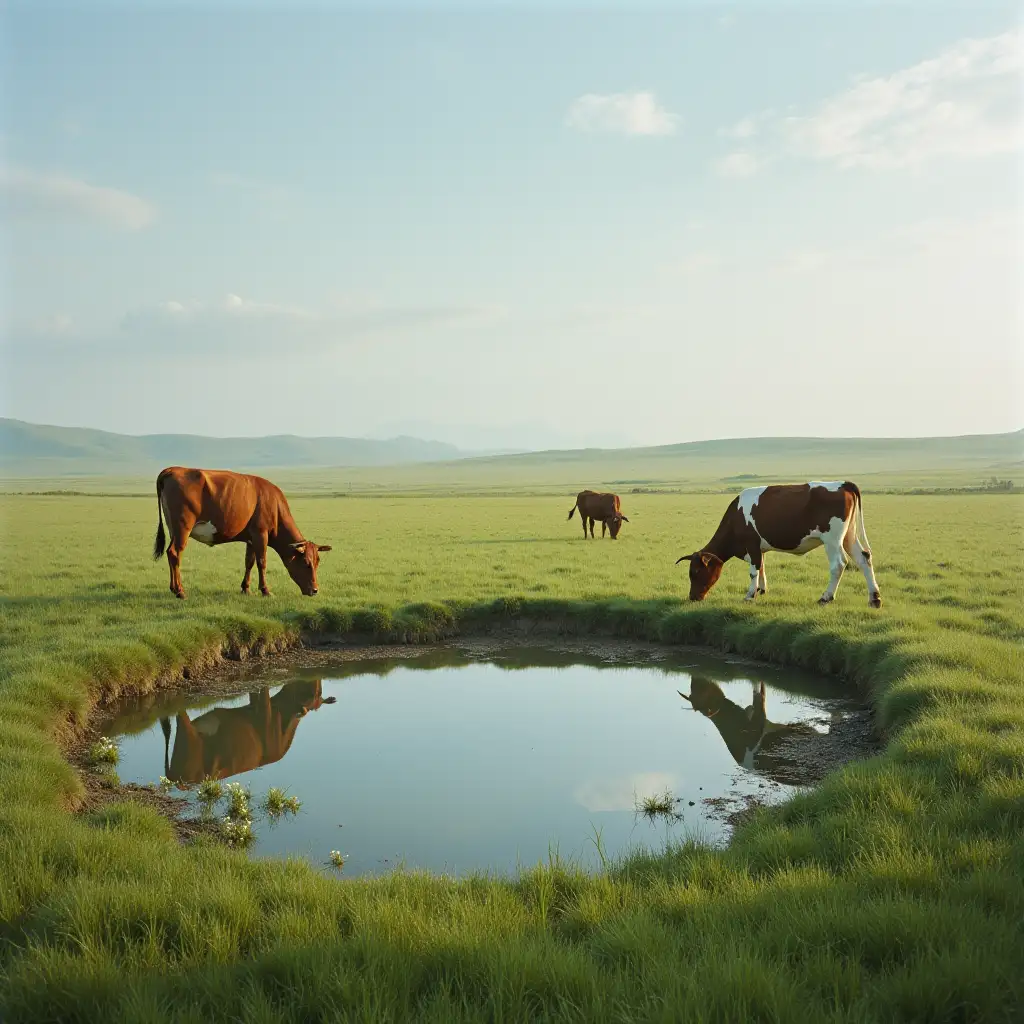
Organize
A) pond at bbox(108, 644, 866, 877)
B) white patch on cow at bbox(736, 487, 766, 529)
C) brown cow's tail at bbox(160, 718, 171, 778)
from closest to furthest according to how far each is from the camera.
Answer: pond at bbox(108, 644, 866, 877) → brown cow's tail at bbox(160, 718, 171, 778) → white patch on cow at bbox(736, 487, 766, 529)

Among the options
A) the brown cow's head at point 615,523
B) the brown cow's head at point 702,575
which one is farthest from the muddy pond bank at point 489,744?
the brown cow's head at point 615,523

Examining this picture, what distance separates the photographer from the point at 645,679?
39.3ft

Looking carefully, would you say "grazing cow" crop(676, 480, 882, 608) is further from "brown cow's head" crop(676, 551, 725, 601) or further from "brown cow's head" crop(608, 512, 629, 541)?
"brown cow's head" crop(608, 512, 629, 541)

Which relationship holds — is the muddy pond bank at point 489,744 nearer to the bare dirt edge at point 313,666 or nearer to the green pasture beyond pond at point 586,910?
the bare dirt edge at point 313,666

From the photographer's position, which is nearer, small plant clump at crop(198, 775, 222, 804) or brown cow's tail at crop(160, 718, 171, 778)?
small plant clump at crop(198, 775, 222, 804)

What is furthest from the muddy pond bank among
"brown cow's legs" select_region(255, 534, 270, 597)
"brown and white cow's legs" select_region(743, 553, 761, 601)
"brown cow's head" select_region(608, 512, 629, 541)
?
"brown cow's head" select_region(608, 512, 629, 541)

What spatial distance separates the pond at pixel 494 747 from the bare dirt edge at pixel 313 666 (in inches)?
2.7

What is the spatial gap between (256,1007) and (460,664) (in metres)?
9.36

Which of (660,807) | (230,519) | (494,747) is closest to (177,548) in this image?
(230,519)

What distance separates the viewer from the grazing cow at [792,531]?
14344mm

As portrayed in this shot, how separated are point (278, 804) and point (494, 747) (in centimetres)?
267

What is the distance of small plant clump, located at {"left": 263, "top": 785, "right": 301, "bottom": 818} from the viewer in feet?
24.3

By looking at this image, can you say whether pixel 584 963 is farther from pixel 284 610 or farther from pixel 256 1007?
pixel 284 610

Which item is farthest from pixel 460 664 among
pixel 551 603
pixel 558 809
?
pixel 558 809
